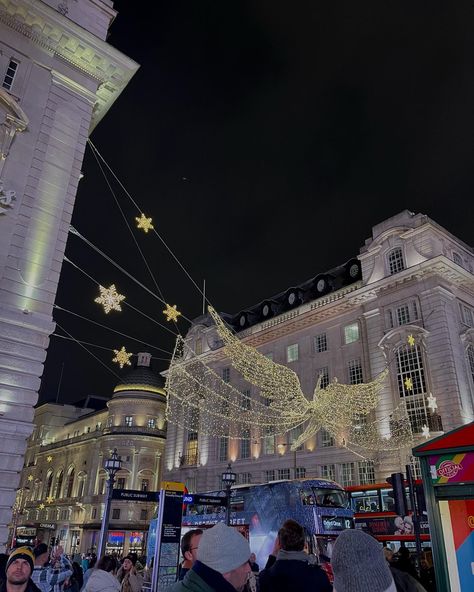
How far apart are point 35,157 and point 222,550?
645 inches

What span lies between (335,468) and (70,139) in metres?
27.8

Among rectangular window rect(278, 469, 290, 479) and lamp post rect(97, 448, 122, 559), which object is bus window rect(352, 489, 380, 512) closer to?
rectangular window rect(278, 469, 290, 479)

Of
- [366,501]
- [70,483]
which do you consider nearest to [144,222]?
[366,501]

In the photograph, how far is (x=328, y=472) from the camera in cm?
3369

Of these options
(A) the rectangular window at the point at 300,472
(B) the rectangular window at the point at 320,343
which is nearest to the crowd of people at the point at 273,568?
(A) the rectangular window at the point at 300,472

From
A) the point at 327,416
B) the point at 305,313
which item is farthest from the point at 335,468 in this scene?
the point at 305,313

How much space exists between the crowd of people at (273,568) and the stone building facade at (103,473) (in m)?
50.9

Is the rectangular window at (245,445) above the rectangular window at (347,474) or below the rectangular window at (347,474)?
above

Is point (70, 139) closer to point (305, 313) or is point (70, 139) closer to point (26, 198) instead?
point (26, 198)

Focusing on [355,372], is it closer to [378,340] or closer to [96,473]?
[378,340]

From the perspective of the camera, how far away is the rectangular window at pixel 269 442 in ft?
127

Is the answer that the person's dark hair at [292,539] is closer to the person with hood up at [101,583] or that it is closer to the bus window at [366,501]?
the person with hood up at [101,583]

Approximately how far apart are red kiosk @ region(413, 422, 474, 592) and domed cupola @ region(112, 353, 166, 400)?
2296 inches

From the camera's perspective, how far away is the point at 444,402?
91.6 ft
